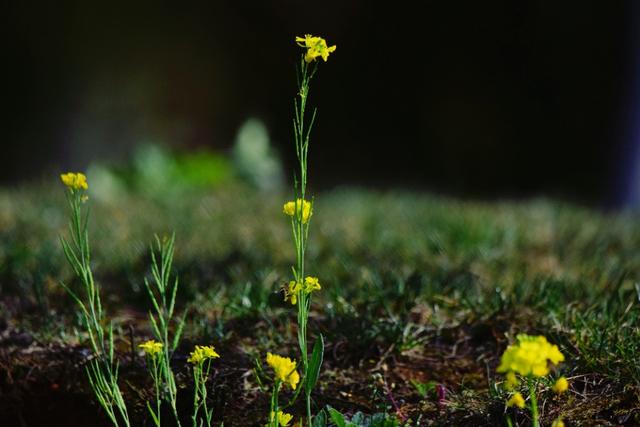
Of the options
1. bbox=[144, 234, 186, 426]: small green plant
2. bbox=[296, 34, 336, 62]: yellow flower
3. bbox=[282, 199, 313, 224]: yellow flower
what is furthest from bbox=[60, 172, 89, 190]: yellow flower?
bbox=[296, 34, 336, 62]: yellow flower

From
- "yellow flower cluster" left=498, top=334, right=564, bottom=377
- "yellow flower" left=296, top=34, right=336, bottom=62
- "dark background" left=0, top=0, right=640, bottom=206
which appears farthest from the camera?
"dark background" left=0, top=0, right=640, bottom=206

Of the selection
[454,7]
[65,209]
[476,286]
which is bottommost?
[65,209]

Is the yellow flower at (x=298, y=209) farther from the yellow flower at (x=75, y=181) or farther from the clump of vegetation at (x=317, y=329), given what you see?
the yellow flower at (x=75, y=181)

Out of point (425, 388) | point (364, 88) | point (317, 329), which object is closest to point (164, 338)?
point (317, 329)

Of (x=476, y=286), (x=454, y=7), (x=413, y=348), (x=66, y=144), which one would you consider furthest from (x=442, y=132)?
(x=413, y=348)

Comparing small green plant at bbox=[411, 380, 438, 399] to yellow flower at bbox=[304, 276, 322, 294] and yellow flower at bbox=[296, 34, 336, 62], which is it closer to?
yellow flower at bbox=[304, 276, 322, 294]

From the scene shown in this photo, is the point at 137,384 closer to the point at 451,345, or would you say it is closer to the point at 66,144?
the point at 451,345

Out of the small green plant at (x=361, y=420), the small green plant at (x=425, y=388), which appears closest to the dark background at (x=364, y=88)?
the small green plant at (x=425, y=388)
